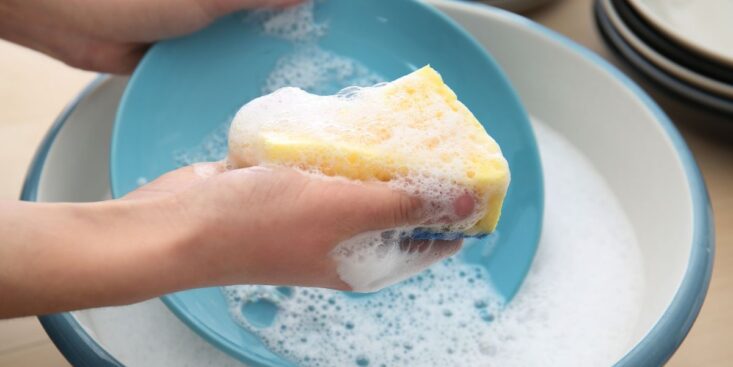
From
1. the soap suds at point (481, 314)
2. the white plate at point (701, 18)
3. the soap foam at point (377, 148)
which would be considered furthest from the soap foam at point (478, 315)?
the white plate at point (701, 18)

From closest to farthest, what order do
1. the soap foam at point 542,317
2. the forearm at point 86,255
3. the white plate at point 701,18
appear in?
1. the forearm at point 86,255
2. the soap foam at point 542,317
3. the white plate at point 701,18

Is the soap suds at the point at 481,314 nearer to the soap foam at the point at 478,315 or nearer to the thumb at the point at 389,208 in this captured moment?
the soap foam at the point at 478,315

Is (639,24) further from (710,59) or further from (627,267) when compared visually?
(627,267)

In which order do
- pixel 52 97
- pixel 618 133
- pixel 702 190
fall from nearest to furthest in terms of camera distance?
pixel 702 190
pixel 618 133
pixel 52 97

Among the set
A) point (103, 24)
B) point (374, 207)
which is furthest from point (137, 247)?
point (103, 24)

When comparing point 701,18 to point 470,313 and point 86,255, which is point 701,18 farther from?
point 86,255

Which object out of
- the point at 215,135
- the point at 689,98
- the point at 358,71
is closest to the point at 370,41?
the point at 358,71

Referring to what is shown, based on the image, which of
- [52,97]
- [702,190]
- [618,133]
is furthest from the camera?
[52,97]

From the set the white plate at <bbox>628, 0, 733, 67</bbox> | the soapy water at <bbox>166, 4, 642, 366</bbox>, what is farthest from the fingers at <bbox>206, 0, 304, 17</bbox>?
the white plate at <bbox>628, 0, 733, 67</bbox>
